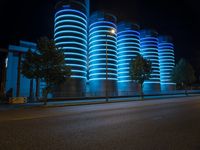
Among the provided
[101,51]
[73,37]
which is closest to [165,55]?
[101,51]

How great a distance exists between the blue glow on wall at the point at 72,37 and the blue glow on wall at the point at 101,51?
8696 mm

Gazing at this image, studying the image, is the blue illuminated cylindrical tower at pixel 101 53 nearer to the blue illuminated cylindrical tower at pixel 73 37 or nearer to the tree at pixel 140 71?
the blue illuminated cylindrical tower at pixel 73 37

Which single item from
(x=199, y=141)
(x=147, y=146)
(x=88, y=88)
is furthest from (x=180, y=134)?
(x=88, y=88)

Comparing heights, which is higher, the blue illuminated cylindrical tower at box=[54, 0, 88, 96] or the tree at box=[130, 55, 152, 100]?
the blue illuminated cylindrical tower at box=[54, 0, 88, 96]

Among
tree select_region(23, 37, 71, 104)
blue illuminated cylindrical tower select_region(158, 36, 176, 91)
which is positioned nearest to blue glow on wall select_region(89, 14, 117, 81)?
blue illuminated cylindrical tower select_region(158, 36, 176, 91)

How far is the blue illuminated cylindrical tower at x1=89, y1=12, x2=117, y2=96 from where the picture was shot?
8638cm

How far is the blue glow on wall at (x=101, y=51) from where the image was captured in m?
87.4

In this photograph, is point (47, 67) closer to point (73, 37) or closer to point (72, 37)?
point (72, 37)

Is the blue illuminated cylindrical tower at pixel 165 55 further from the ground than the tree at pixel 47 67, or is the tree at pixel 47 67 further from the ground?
the blue illuminated cylindrical tower at pixel 165 55

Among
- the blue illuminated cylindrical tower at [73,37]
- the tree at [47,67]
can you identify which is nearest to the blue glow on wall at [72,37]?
the blue illuminated cylindrical tower at [73,37]

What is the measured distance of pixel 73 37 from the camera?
78.4 m

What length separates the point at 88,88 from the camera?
95.5m

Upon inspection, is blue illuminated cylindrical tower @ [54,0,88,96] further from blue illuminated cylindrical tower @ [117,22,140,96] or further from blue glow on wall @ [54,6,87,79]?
blue illuminated cylindrical tower @ [117,22,140,96]

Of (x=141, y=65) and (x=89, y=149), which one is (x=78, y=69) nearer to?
(x=141, y=65)
